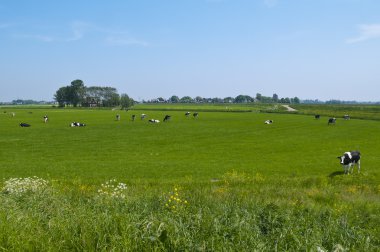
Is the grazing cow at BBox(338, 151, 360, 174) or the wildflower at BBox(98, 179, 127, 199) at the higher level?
the wildflower at BBox(98, 179, 127, 199)

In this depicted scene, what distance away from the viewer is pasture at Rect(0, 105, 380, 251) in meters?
6.77

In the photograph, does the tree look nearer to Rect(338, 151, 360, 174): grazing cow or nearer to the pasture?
the pasture

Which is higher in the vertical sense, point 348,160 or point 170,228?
point 170,228

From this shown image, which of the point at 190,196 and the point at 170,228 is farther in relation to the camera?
the point at 190,196

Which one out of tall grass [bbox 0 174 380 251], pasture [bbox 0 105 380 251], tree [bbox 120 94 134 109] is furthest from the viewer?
tree [bbox 120 94 134 109]

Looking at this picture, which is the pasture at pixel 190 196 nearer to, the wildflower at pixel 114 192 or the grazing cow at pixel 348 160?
the wildflower at pixel 114 192

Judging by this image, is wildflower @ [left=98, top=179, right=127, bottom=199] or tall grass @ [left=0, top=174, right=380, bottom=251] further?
wildflower @ [left=98, top=179, right=127, bottom=199]

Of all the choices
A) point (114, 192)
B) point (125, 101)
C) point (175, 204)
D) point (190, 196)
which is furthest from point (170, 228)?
point (125, 101)

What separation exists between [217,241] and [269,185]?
443 inches

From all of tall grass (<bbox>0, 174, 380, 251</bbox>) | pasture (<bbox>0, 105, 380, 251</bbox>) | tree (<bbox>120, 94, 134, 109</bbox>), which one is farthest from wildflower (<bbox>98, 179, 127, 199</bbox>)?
tree (<bbox>120, 94, 134, 109</bbox>)

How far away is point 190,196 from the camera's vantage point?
12.1 meters

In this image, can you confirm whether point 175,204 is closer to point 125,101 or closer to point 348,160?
point 348,160

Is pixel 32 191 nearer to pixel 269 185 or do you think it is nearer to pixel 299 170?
pixel 269 185

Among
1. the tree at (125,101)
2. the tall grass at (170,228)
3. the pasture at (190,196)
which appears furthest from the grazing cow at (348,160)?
the tree at (125,101)
